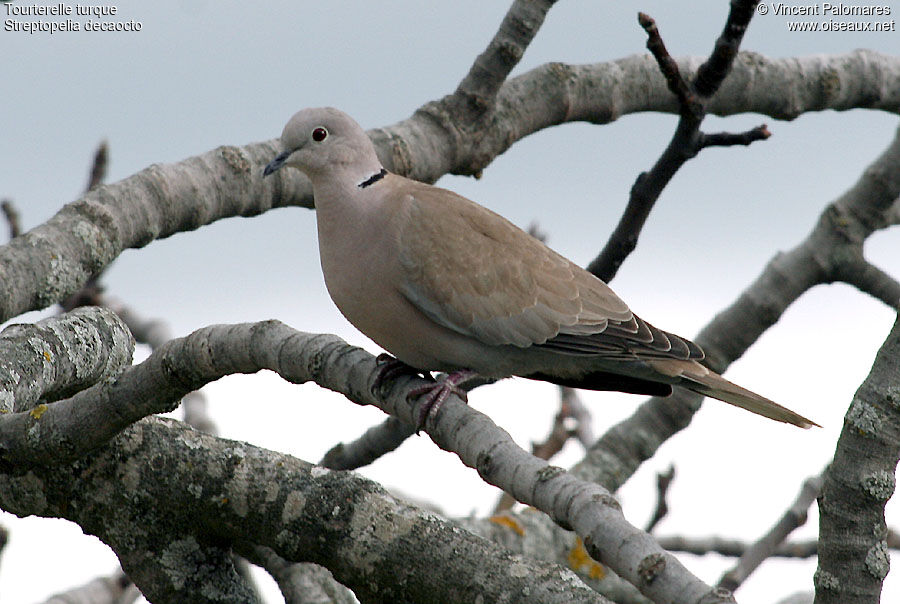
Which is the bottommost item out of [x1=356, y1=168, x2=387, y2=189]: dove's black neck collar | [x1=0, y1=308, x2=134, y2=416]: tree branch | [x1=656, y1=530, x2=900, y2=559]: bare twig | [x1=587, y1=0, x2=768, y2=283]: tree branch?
[x1=0, y1=308, x2=134, y2=416]: tree branch

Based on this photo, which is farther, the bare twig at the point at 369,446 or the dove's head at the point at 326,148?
the bare twig at the point at 369,446

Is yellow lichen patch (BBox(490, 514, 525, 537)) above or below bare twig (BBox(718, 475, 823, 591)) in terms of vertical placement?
below

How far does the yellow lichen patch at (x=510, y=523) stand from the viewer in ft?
14.8

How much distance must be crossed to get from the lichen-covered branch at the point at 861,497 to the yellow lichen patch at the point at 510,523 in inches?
93.7

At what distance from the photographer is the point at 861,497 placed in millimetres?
2156

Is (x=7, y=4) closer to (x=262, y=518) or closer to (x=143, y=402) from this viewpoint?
(x=143, y=402)

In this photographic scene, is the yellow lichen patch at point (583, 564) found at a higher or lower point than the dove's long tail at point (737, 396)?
lower

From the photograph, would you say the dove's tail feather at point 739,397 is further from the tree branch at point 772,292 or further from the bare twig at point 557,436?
the bare twig at point 557,436

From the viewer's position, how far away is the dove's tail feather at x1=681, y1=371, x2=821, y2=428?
3477 millimetres

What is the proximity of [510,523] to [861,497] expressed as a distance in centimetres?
250

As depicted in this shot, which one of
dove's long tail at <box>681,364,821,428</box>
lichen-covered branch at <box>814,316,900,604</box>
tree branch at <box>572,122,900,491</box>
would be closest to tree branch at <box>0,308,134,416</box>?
dove's long tail at <box>681,364,821,428</box>

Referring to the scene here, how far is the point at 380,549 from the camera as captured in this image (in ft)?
8.77

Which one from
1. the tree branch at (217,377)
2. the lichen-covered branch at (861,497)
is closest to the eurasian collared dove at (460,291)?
the tree branch at (217,377)

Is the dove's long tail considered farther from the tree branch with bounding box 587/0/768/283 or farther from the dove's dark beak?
the dove's dark beak
